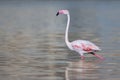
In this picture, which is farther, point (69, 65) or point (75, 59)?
point (75, 59)

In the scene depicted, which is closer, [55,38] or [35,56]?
[35,56]

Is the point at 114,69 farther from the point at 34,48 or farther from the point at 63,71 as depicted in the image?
the point at 34,48

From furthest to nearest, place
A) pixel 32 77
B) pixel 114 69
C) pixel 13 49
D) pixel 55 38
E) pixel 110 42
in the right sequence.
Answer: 1. pixel 55 38
2. pixel 110 42
3. pixel 13 49
4. pixel 114 69
5. pixel 32 77

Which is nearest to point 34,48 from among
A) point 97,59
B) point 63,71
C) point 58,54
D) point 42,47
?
point 42,47

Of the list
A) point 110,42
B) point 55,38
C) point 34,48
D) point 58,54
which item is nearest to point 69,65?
point 58,54

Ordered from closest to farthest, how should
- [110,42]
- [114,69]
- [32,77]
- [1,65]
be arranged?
1. [32,77]
2. [114,69]
3. [1,65]
4. [110,42]

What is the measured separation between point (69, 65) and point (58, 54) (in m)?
2.13

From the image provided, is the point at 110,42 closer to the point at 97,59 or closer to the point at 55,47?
the point at 55,47

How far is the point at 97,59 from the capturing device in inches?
631

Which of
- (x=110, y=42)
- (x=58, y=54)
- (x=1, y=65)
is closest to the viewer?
(x=1, y=65)

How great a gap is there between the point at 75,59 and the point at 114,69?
2.36 meters

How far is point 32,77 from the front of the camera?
12.9 meters

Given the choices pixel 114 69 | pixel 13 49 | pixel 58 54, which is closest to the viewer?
pixel 114 69

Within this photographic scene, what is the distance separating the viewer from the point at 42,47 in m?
19.0
